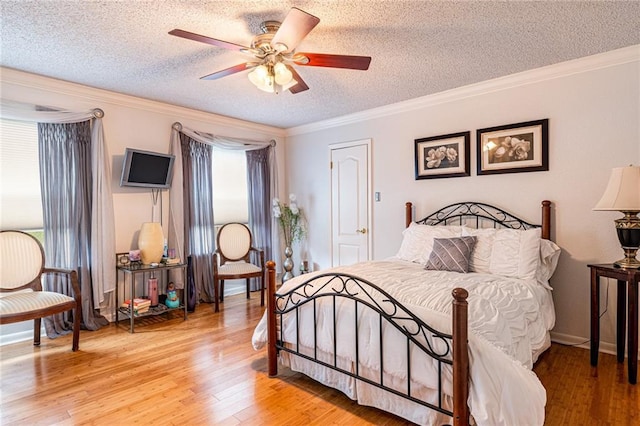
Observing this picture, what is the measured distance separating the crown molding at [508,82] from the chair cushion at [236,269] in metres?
2.31

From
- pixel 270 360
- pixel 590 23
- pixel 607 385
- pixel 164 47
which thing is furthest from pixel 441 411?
pixel 164 47

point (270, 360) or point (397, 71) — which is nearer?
point (270, 360)

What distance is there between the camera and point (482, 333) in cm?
190

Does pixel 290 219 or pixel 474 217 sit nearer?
pixel 474 217

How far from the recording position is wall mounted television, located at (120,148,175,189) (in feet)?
12.7

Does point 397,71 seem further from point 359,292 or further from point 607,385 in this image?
point 607,385

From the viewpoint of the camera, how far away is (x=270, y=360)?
105 inches

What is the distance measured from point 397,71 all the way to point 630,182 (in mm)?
1996

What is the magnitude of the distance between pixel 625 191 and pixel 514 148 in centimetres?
112

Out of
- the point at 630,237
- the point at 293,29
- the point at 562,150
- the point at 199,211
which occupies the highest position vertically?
the point at 293,29

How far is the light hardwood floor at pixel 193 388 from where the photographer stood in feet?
6.98

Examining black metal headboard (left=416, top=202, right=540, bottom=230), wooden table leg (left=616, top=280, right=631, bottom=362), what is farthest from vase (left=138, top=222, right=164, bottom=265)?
wooden table leg (left=616, top=280, right=631, bottom=362)

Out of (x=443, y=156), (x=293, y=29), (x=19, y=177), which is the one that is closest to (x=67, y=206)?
(x=19, y=177)

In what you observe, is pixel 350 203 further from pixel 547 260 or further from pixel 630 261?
pixel 630 261
